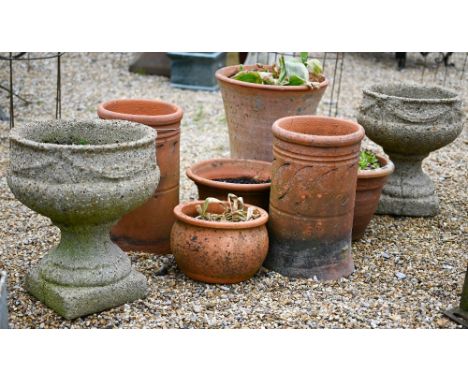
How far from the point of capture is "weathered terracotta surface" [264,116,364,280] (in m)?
4.51

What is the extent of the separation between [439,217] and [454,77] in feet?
17.6

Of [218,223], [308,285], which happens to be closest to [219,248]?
[218,223]

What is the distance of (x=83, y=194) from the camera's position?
3.85m

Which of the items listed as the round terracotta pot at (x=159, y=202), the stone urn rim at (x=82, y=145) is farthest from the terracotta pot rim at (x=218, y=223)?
the stone urn rim at (x=82, y=145)

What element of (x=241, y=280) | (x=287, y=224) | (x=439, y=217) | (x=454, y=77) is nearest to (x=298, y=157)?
(x=287, y=224)

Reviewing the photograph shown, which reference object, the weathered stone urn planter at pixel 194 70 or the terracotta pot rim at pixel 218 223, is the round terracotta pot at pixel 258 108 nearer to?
the terracotta pot rim at pixel 218 223

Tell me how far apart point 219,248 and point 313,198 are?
0.65 m

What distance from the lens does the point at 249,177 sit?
211 inches

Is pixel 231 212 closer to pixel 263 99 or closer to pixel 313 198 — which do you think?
pixel 313 198

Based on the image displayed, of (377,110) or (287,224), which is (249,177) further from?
(377,110)

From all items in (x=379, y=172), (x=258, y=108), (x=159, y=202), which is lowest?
(x=159, y=202)

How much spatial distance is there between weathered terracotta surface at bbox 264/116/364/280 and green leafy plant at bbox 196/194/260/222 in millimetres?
167

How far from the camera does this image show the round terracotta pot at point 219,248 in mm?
4504

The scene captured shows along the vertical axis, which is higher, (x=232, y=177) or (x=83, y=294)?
(x=232, y=177)
